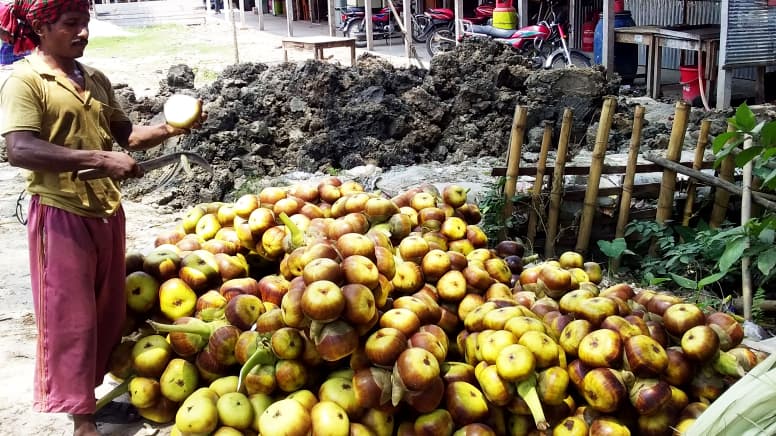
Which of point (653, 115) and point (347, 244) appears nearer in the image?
point (347, 244)

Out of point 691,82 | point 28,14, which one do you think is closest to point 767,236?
point 28,14

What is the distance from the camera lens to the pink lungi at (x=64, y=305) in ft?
8.98

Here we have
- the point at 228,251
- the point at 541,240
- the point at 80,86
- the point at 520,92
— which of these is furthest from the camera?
the point at 520,92

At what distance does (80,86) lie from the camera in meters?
2.80

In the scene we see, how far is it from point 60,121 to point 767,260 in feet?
10.7

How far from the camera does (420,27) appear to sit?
18094mm

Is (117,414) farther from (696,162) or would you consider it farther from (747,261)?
(696,162)

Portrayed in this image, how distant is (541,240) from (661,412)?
2907 millimetres

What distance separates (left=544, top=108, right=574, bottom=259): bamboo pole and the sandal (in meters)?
3.00

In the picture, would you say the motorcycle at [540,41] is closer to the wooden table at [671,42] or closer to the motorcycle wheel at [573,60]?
the motorcycle wheel at [573,60]

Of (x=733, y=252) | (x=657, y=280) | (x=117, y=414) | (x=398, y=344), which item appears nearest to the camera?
(x=398, y=344)

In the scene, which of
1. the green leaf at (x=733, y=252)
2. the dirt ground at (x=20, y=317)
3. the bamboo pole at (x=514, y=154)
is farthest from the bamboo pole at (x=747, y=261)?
the dirt ground at (x=20, y=317)

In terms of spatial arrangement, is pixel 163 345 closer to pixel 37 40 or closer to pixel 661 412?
pixel 37 40

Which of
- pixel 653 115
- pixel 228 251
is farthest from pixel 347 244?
pixel 653 115
